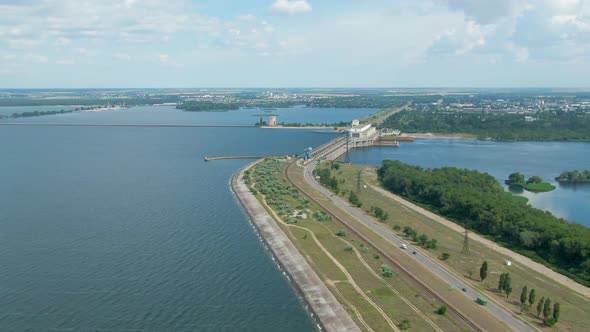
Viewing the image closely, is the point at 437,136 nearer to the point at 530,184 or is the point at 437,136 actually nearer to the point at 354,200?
the point at 530,184

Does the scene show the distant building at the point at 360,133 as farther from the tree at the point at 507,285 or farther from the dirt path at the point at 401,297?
the tree at the point at 507,285

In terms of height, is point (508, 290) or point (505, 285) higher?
point (505, 285)

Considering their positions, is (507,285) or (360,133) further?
(360,133)

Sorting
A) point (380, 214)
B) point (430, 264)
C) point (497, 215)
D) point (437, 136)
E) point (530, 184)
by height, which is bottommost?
point (437, 136)

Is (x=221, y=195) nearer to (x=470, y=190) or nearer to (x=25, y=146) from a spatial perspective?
(x=470, y=190)

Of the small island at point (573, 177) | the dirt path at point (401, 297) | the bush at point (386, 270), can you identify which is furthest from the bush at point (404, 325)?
the small island at point (573, 177)

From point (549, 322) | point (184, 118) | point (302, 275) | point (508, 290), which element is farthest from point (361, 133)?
point (549, 322)
